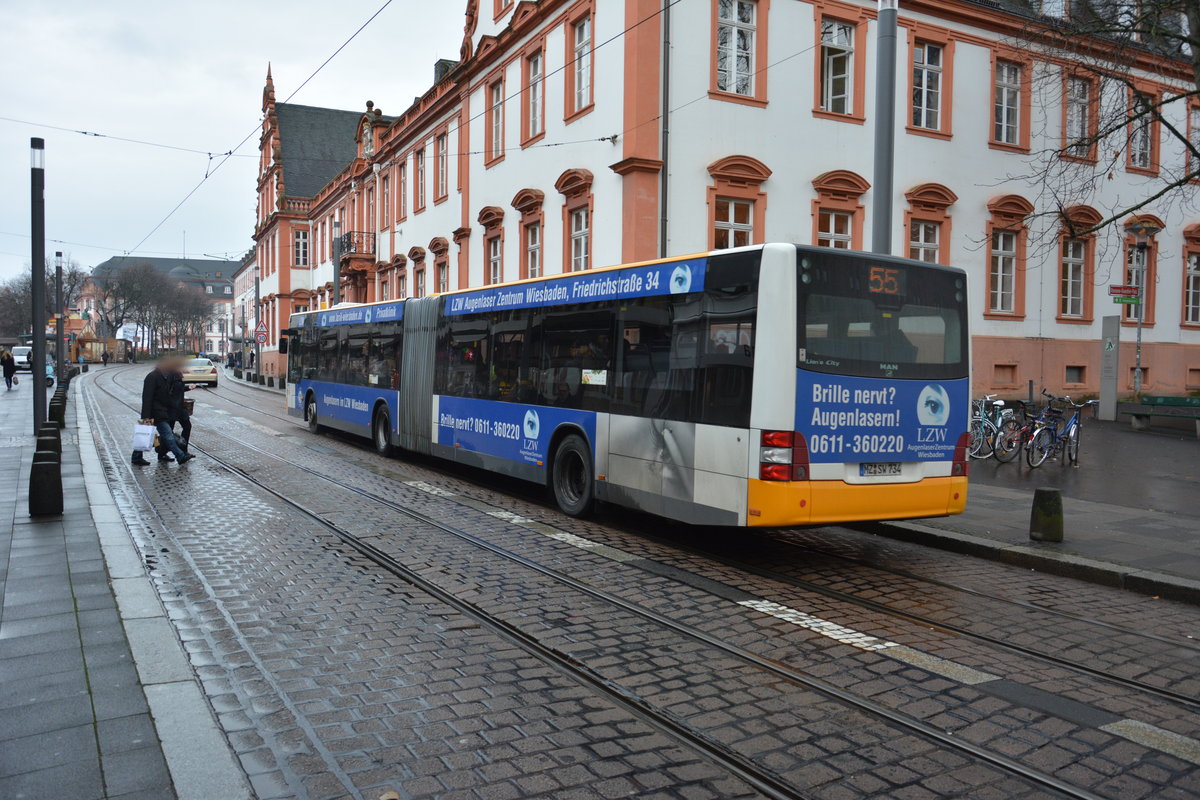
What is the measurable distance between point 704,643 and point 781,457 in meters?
2.37

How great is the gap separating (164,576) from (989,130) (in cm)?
2245

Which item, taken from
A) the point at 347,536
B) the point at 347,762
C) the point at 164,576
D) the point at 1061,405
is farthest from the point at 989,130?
the point at 347,762

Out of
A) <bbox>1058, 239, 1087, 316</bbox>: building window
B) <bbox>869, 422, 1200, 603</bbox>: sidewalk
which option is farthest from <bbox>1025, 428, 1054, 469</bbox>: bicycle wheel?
<bbox>1058, 239, 1087, 316</bbox>: building window

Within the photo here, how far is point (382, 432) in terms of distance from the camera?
57.6 feet

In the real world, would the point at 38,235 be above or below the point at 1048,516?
above

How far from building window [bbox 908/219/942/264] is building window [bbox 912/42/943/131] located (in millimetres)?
2279

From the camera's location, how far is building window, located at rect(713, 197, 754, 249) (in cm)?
2066

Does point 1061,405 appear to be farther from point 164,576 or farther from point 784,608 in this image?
point 164,576

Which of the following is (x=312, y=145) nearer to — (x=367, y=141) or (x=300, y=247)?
(x=300, y=247)

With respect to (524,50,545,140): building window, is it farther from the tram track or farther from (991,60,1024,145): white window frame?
the tram track

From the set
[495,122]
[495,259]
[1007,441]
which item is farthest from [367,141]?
[1007,441]

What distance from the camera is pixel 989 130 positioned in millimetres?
23781

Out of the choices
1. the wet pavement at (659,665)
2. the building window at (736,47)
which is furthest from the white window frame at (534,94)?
the wet pavement at (659,665)

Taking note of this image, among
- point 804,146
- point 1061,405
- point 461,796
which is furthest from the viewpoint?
point 804,146
